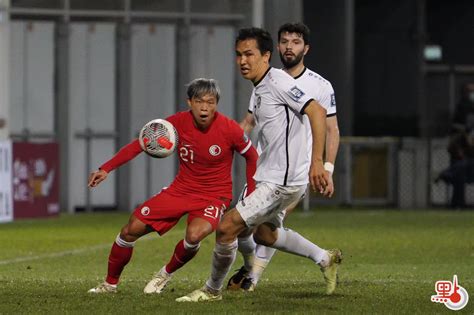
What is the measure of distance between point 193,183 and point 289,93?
1312mm

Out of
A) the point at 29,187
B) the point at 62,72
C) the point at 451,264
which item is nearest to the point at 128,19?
the point at 62,72

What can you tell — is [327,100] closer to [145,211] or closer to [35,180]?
[145,211]

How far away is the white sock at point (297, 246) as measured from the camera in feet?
36.1

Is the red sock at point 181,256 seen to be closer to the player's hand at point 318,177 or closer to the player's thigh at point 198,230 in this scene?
the player's thigh at point 198,230

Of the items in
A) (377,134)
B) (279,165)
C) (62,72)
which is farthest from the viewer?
(377,134)

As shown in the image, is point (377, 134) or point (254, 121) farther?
point (377, 134)

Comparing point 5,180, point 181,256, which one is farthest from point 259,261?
point 5,180

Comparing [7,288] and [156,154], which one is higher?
[156,154]

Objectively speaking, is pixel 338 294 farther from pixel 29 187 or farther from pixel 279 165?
pixel 29 187

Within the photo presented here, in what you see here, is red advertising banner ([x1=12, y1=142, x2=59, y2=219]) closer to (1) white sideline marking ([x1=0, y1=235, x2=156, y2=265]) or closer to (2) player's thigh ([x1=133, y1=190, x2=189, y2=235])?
(1) white sideline marking ([x1=0, y1=235, x2=156, y2=265])

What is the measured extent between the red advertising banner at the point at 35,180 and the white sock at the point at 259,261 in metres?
11.0

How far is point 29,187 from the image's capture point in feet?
74.5

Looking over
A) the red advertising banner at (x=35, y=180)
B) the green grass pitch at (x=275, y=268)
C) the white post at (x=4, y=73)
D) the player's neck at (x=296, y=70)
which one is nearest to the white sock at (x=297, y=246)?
the green grass pitch at (x=275, y=268)

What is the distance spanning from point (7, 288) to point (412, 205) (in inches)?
654
